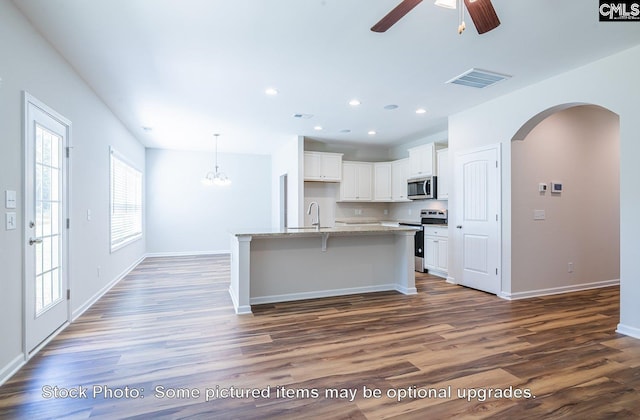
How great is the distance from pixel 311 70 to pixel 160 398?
3.20 meters

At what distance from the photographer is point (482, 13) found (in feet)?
6.31

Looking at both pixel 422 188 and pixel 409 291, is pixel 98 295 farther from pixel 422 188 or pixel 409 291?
pixel 422 188

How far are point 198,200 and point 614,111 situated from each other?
25.9 feet

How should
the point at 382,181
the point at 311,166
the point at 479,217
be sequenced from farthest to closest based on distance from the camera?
the point at 382,181 → the point at 311,166 → the point at 479,217

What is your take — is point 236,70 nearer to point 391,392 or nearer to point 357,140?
point 391,392

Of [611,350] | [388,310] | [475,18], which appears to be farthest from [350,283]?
[475,18]

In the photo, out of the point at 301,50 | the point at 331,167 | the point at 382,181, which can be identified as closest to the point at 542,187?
the point at 382,181

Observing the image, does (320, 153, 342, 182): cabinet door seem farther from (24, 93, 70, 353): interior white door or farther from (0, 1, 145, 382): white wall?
(24, 93, 70, 353): interior white door

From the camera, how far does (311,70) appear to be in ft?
11.6

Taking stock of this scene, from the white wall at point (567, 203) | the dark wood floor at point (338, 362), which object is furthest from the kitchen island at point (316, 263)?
the white wall at point (567, 203)

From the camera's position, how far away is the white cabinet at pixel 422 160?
19.8ft

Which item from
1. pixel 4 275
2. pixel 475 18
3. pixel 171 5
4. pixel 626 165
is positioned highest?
pixel 171 5

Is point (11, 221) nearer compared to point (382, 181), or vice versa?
point (11, 221)

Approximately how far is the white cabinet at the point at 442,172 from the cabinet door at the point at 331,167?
206 cm
